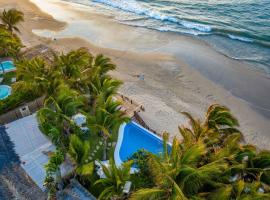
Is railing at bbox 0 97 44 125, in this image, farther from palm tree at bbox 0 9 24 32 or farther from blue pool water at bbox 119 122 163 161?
palm tree at bbox 0 9 24 32

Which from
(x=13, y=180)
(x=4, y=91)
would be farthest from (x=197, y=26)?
(x=13, y=180)

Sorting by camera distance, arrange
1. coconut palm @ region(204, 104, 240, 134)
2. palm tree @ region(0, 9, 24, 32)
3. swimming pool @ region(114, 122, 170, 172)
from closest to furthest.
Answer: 1. coconut palm @ region(204, 104, 240, 134)
2. swimming pool @ region(114, 122, 170, 172)
3. palm tree @ region(0, 9, 24, 32)

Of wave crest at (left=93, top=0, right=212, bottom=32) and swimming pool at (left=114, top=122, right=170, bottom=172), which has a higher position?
wave crest at (left=93, top=0, right=212, bottom=32)

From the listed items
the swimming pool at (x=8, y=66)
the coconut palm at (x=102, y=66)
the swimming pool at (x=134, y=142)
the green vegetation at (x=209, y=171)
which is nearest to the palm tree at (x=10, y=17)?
the swimming pool at (x=8, y=66)

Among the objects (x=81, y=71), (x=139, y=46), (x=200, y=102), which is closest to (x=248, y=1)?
(x=139, y=46)

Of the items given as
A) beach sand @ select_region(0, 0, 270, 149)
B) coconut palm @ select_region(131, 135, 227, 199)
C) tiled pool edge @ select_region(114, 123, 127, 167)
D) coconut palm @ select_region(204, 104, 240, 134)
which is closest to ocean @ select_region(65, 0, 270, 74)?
beach sand @ select_region(0, 0, 270, 149)

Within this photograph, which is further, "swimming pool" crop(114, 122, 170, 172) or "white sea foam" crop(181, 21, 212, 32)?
"white sea foam" crop(181, 21, 212, 32)

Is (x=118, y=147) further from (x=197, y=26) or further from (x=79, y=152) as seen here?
(x=197, y=26)
